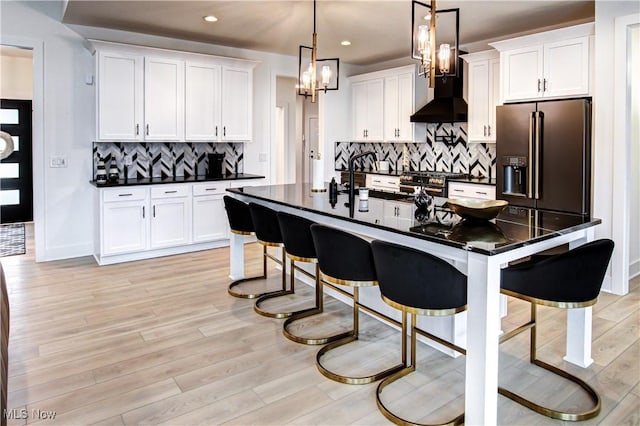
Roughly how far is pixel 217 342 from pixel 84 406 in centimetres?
91

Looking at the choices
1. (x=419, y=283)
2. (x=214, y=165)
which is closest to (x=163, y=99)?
(x=214, y=165)

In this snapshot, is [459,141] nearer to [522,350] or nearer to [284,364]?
[522,350]

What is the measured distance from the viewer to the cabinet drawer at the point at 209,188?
18.3ft

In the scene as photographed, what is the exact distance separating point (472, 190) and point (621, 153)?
1612mm

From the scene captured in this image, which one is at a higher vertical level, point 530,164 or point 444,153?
point 444,153

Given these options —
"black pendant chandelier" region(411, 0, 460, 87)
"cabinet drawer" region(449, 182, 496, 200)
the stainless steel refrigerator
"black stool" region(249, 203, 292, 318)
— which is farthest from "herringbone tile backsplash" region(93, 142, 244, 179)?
"black pendant chandelier" region(411, 0, 460, 87)

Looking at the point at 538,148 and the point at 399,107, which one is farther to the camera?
the point at 399,107

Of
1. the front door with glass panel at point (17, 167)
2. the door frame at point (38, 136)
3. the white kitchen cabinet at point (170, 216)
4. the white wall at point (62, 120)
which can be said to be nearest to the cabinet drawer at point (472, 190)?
the white kitchen cabinet at point (170, 216)

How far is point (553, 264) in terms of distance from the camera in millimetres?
2201

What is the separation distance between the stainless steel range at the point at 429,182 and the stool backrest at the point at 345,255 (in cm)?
306

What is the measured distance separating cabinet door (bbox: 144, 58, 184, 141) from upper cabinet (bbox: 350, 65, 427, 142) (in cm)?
289

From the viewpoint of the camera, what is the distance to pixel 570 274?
2184 mm

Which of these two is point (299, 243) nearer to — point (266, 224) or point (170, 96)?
point (266, 224)

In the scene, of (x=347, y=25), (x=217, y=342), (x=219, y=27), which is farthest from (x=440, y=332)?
(x=219, y=27)
